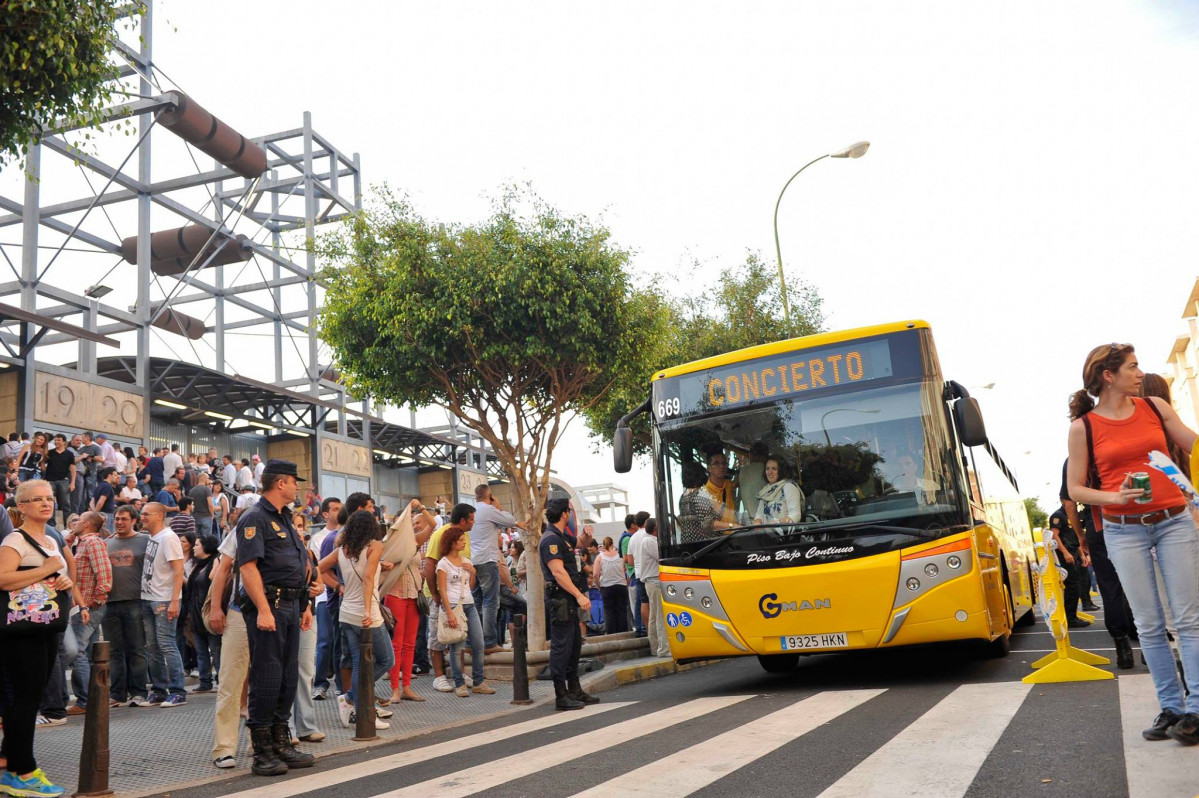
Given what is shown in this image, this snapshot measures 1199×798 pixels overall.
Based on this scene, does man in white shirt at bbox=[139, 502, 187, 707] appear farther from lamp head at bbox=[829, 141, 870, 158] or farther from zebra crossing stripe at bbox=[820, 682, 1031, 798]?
lamp head at bbox=[829, 141, 870, 158]

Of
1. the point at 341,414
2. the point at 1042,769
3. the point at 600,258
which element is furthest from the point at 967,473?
the point at 341,414

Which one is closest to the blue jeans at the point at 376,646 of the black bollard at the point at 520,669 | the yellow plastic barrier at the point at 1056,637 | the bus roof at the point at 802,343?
the black bollard at the point at 520,669

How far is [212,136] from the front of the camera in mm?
29344

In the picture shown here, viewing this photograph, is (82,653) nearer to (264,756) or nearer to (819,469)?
(264,756)

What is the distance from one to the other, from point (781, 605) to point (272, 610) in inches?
162

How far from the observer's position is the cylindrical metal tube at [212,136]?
28.0m

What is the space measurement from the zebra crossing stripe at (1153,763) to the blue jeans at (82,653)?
8.50 metres

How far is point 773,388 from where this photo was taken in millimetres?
9383

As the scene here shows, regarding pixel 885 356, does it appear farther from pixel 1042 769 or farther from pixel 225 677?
pixel 225 677

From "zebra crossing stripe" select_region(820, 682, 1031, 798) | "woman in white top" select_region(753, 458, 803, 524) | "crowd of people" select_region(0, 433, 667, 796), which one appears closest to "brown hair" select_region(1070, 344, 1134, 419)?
"zebra crossing stripe" select_region(820, 682, 1031, 798)

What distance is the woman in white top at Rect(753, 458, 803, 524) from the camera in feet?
29.1

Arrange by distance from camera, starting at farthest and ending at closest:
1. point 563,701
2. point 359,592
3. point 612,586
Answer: point 612,586
point 563,701
point 359,592

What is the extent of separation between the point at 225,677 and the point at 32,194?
2320 centimetres

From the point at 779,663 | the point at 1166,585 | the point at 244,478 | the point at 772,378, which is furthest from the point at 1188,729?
the point at 244,478
